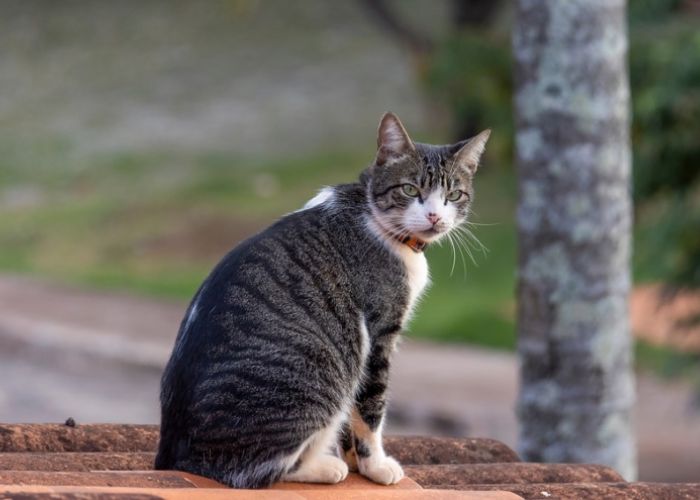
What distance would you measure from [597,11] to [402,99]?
16543mm

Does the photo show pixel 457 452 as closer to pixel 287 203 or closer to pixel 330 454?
pixel 330 454

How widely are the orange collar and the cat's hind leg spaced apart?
0.59m

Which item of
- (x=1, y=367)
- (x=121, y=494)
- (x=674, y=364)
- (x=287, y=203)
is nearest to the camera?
(x=121, y=494)

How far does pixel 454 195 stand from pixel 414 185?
0.48ft

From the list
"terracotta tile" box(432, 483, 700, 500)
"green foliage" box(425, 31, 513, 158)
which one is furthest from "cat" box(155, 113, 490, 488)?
"green foliage" box(425, 31, 513, 158)

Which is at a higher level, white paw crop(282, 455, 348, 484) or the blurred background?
the blurred background

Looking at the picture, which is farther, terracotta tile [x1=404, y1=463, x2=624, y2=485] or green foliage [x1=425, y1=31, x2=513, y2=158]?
green foliage [x1=425, y1=31, x2=513, y2=158]

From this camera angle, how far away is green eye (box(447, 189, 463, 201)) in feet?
12.6

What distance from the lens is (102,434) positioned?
149 inches

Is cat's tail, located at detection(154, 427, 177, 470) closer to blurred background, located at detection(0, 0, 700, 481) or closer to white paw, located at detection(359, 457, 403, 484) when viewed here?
white paw, located at detection(359, 457, 403, 484)

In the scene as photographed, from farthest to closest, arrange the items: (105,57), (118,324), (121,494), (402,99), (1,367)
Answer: (105,57), (402,99), (118,324), (1,367), (121,494)

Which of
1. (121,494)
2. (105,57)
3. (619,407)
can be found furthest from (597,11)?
(105,57)

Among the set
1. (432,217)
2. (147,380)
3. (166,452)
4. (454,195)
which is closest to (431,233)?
(432,217)

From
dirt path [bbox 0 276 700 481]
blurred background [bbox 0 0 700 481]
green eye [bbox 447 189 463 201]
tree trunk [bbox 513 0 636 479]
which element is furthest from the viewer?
dirt path [bbox 0 276 700 481]
